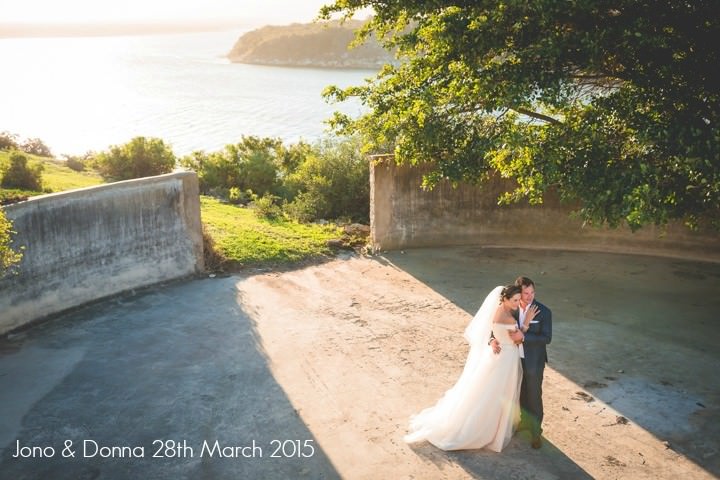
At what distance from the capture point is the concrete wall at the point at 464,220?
15.5 meters

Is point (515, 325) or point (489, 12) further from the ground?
point (489, 12)

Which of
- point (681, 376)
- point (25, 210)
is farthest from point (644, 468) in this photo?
point (25, 210)

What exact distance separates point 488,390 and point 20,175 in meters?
14.0

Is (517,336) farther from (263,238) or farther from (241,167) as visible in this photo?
(241,167)

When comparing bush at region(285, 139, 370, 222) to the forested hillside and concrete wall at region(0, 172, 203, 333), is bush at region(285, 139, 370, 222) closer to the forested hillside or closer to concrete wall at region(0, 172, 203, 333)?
concrete wall at region(0, 172, 203, 333)

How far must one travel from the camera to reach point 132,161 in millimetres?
22375

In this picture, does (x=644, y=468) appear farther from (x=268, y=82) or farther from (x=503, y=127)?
(x=268, y=82)

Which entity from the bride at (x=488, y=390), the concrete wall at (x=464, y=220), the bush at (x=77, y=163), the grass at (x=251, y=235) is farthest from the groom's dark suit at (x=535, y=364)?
the bush at (x=77, y=163)

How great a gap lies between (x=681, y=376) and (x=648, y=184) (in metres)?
2.92

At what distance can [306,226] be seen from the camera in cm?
1797

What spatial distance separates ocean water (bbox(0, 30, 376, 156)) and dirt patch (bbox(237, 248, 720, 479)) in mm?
17342

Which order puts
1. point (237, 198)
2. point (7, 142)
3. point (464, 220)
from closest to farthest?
point (464, 220)
point (237, 198)
point (7, 142)

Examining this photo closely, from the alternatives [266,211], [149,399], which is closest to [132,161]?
[266,211]

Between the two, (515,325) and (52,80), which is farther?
(52,80)
